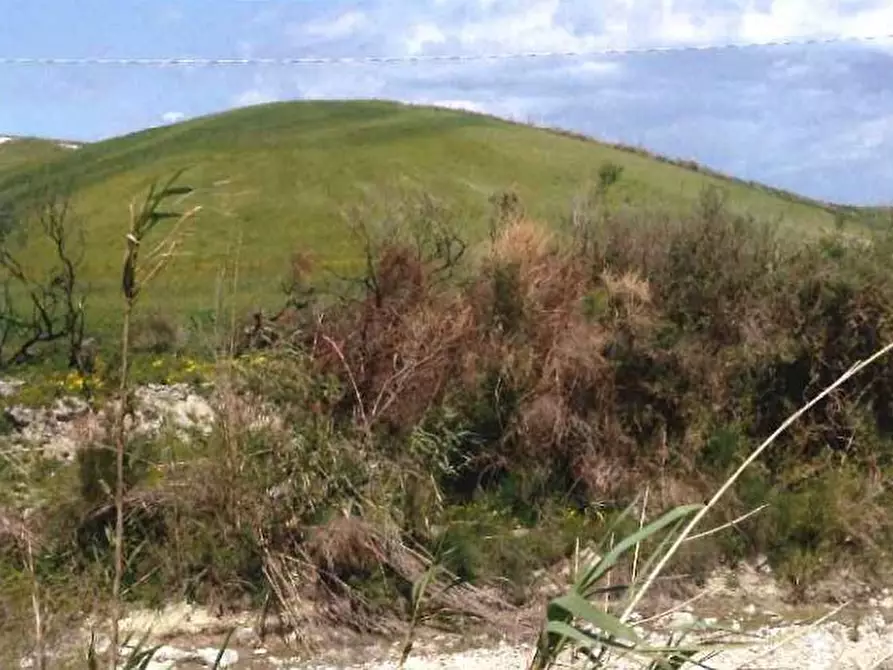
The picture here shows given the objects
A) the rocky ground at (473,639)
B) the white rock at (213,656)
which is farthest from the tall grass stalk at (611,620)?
the white rock at (213,656)

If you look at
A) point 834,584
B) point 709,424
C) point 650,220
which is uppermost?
point 650,220

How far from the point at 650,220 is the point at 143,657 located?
15.8 m

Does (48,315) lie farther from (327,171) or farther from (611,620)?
(327,171)

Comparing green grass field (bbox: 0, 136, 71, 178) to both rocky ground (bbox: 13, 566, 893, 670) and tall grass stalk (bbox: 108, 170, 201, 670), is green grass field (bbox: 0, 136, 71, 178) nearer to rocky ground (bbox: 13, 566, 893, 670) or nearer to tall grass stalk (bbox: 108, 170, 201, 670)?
rocky ground (bbox: 13, 566, 893, 670)

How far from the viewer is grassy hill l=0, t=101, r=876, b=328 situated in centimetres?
3631

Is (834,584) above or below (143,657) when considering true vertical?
below

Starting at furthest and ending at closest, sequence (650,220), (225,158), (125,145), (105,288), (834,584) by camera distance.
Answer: (125,145), (225,158), (105,288), (650,220), (834,584)

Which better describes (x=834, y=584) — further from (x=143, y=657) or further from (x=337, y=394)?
(x=143, y=657)

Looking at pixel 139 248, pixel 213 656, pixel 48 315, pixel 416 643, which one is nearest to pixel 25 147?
pixel 48 315

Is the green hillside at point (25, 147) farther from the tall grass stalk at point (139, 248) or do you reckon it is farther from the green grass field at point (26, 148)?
the tall grass stalk at point (139, 248)

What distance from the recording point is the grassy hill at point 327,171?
36.3 metres

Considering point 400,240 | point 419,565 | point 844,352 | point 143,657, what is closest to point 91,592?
point 419,565

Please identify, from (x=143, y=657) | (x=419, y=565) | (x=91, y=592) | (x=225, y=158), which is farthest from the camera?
(x=225, y=158)

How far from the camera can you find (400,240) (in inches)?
643
